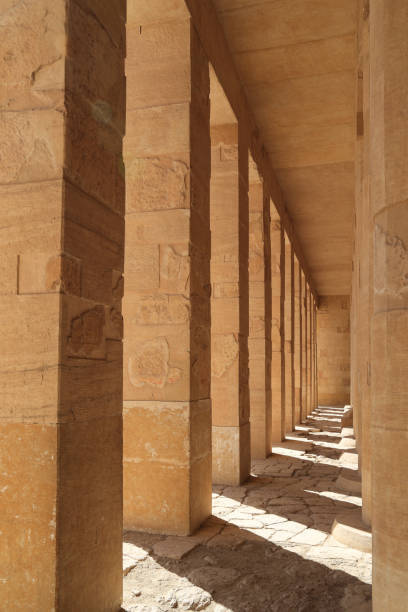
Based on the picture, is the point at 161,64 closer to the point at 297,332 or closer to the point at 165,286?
the point at 165,286

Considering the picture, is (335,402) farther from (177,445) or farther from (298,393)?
(177,445)

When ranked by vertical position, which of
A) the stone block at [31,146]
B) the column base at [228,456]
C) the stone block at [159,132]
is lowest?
the column base at [228,456]

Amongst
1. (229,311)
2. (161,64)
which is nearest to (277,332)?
(229,311)

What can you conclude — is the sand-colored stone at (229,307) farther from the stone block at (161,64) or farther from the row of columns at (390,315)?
the row of columns at (390,315)

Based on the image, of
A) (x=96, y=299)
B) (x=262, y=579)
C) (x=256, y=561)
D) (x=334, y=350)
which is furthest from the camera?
(x=334, y=350)

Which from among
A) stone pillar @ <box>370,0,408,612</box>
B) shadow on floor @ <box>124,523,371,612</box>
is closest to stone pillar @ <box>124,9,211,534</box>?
shadow on floor @ <box>124,523,371,612</box>

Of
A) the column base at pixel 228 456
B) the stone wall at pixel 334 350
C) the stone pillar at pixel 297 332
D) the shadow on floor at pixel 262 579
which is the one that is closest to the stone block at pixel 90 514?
the shadow on floor at pixel 262 579

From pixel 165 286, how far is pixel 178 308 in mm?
198

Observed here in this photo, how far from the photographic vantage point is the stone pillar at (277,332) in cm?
922

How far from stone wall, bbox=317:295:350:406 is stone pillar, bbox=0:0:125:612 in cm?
1978

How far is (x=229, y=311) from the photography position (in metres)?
5.97

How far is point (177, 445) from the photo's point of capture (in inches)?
159

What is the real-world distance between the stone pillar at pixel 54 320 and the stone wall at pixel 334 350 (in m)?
19.8

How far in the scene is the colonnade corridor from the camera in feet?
7.28
